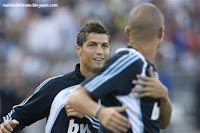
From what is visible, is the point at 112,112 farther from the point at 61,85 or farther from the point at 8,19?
the point at 8,19

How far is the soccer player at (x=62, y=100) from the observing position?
5.23 m

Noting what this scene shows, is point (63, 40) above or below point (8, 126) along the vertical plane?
above

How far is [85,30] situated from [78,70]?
457 mm

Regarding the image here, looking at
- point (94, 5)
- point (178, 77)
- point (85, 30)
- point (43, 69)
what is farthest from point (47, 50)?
point (85, 30)

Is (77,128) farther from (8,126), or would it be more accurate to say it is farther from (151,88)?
(151,88)

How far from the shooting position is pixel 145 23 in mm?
3756

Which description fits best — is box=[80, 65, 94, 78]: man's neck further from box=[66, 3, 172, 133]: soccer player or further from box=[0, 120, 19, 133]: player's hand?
box=[66, 3, 172, 133]: soccer player

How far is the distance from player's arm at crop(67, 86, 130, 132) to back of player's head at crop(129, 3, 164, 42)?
54cm

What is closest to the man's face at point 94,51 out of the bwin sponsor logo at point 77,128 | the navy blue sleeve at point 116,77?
the bwin sponsor logo at point 77,128

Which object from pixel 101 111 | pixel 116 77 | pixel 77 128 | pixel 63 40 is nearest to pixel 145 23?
pixel 116 77

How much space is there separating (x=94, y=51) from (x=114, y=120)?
7.02ft

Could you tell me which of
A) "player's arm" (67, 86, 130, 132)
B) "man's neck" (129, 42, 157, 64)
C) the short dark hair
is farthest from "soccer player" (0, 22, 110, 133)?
"man's neck" (129, 42, 157, 64)

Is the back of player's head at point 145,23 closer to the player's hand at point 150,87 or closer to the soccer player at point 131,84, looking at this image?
the soccer player at point 131,84

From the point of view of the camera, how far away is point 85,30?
5.74 m
